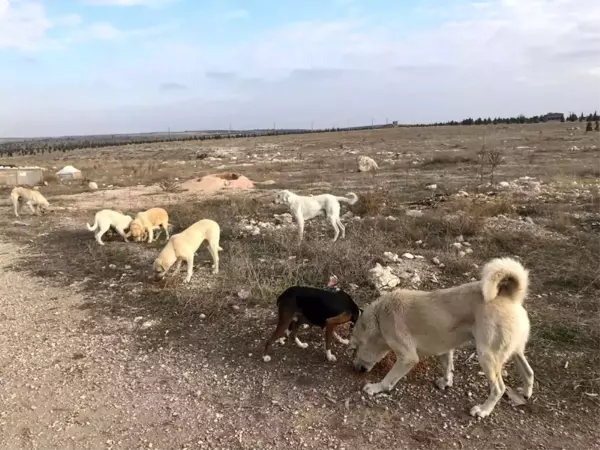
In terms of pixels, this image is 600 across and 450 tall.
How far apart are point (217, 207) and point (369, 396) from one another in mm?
10124

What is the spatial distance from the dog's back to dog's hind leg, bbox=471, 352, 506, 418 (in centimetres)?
156

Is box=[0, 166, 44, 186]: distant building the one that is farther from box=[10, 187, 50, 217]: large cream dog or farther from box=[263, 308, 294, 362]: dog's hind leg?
box=[263, 308, 294, 362]: dog's hind leg

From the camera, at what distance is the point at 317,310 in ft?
17.4

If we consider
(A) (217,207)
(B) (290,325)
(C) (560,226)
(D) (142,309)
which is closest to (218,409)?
(B) (290,325)

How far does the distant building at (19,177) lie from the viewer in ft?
75.5

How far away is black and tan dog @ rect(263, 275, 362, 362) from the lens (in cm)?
527

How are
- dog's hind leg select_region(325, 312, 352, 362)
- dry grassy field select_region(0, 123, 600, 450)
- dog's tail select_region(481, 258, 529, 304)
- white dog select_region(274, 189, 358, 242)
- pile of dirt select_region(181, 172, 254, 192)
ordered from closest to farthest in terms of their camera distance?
dog's tail select_region(481, 258, 529, 304) < dry grassy field select_region(0, 123, 600, 450) < dog's hind leg select_region(325, 312, 352, 362) < white dog select_region(274, 189, 358, 242) < pile of dirt select_region(181, 172, 254, 192)

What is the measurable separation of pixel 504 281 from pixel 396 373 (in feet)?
4.31

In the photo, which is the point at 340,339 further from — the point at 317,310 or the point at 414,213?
the point at 414,213

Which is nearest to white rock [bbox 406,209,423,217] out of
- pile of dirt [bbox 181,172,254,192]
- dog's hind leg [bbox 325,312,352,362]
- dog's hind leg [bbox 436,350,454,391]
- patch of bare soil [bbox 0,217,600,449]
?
patch of bare soil [bbox 0,217,600,449]

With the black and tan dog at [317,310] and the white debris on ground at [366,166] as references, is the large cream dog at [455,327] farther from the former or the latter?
the white debris on ground at [366,166]

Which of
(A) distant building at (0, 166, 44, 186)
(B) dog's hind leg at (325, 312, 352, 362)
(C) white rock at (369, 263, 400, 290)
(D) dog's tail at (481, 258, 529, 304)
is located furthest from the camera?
(A) distant building at (0, 166, 44, 186)

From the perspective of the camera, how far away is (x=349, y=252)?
8000 millimetres

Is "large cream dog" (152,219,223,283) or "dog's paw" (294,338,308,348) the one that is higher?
"large cream dog" (152,219,223,283)
